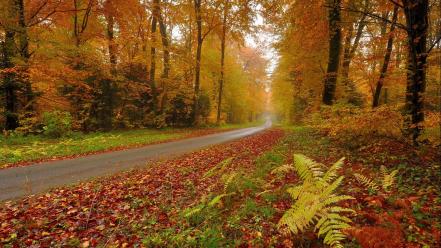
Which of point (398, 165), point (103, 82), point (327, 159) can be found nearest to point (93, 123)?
Answer: point (103, 82)

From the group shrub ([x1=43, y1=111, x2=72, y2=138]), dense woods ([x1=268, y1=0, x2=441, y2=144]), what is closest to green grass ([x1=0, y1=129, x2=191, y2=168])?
shrub ([x1=43, y1=111, x2=72, y2=138])

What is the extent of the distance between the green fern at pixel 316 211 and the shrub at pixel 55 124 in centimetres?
1486

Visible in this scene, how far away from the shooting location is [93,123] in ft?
61.4

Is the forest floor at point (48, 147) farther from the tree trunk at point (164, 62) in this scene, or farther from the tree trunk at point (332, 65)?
the tree trunk at point (332, 65)

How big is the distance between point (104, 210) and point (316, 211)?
4102 mm

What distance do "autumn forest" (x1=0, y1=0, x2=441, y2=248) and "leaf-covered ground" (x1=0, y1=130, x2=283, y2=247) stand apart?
0.12 feet

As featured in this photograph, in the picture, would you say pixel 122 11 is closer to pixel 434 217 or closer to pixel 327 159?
pixel 327 159

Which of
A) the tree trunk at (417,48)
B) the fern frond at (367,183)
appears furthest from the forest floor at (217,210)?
the tree trunk at (417,48)

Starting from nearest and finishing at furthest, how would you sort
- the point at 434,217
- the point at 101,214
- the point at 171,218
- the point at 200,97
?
the point at 434,217 → the point at 171,218 → the point at 101,214 → the point at 200,97

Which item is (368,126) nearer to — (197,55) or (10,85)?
(10,85)

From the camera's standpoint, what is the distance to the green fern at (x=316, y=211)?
3.15 meters

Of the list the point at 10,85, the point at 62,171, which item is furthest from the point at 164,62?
the point at 62,171

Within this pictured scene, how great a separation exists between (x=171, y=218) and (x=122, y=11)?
1846 cm

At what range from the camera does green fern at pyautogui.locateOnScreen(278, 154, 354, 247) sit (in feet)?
10.3
